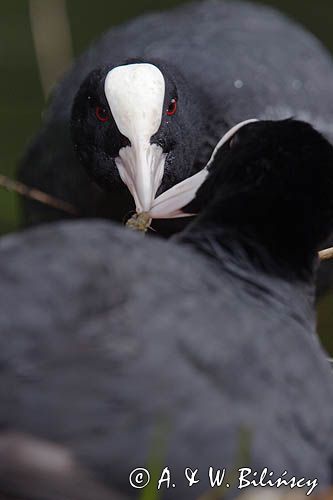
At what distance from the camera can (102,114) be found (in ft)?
13.0

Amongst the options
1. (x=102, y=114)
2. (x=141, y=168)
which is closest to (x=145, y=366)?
(x=141, y=168)

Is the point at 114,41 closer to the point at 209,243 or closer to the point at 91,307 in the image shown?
the point at 209,243

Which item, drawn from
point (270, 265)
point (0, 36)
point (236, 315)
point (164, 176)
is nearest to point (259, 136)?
point (270, 265)

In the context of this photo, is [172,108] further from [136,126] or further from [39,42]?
[39,42]

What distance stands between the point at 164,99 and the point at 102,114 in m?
0.19

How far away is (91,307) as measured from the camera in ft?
6.91

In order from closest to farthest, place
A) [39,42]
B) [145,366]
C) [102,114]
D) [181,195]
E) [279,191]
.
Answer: [145,366], [279,191], [181,195], [102,114], [39,42]

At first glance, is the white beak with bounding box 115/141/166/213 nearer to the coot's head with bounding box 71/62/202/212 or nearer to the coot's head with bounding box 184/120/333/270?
the coot's head with bounding box 71/62/202/212

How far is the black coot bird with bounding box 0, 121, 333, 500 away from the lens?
2012 millimetres

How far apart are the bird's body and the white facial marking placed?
1.50 m

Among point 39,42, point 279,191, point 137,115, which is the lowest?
point 39,42

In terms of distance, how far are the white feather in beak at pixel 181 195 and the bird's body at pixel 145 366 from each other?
504 millimetres

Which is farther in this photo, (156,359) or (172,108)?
(172,108)

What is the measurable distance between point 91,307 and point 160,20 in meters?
2.71
